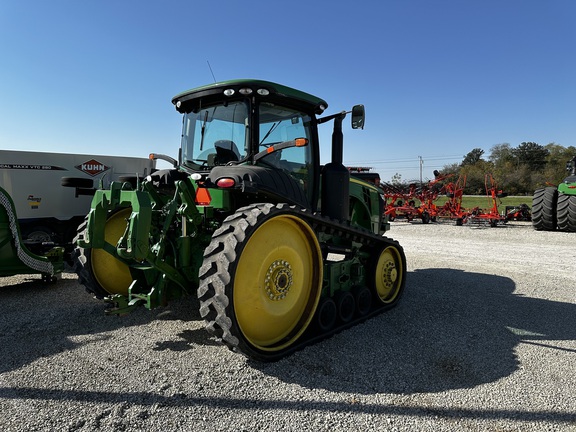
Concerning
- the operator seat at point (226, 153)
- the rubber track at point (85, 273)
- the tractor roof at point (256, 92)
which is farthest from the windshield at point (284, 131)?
the rubber track at point (85, 273)

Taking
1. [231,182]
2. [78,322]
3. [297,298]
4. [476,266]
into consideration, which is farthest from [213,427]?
[476,266]

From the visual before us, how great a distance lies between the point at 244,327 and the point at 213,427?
1.01 m

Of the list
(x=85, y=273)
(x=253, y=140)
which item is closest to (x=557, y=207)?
(x=253, y=140)

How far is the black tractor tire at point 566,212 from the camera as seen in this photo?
13.8m

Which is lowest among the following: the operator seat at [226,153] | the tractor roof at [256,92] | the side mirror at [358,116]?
the operator seat at [226,153]

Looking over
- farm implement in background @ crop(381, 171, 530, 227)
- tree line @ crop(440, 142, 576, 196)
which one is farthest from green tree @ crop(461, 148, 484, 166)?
farm implement in background @ crop(381, 171, 530, 227)

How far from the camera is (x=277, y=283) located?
384 centimetres

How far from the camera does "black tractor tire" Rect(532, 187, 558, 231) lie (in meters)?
14.7

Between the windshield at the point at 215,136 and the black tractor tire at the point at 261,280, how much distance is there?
953 mm

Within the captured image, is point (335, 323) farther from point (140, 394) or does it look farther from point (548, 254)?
point (548, 254)

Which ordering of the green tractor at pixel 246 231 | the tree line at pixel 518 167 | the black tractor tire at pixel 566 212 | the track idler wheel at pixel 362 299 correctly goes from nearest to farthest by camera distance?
the green tractor at pixel 246 231, the track idler wheel at pixel 362 299, the black tractor tire at pixel 566 212, the tree line at pixel 518 167

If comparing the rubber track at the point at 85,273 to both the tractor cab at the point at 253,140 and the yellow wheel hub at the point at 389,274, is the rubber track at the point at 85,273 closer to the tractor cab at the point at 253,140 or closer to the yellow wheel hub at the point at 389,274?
the tractor cab at the point at 253,140

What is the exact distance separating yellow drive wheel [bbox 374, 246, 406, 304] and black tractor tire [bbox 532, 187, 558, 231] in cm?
1189

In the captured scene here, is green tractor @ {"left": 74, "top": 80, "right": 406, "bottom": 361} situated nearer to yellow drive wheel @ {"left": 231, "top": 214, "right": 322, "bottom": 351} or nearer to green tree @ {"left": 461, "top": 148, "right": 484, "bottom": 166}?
yellow drive wheel @ {"left": 231, "top": 214, "right": 322, "bottom": 351}
